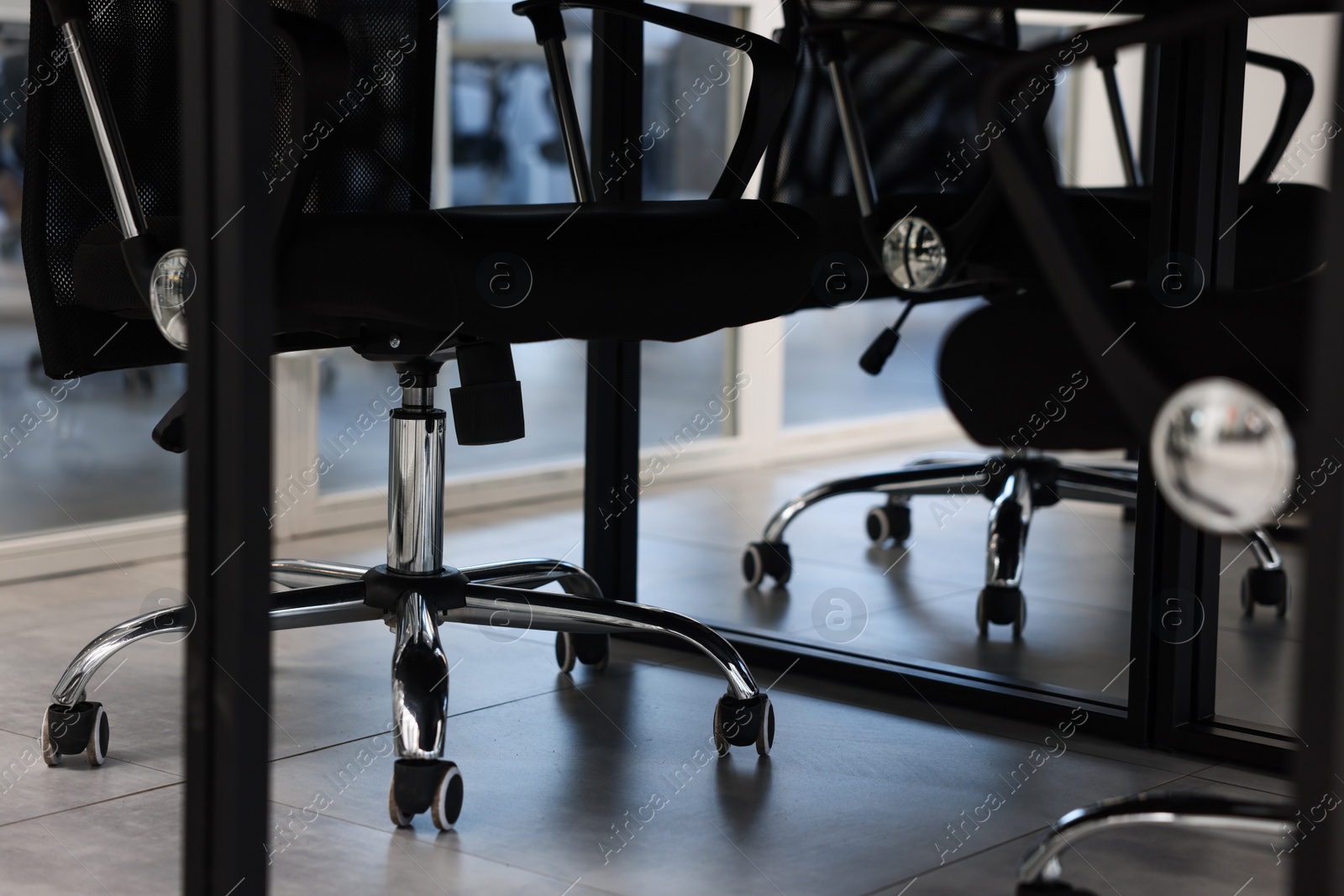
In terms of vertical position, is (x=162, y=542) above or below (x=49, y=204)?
below

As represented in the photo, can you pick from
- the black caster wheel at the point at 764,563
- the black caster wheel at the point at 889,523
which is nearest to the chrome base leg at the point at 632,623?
the black caster wheel at the point at 764,563

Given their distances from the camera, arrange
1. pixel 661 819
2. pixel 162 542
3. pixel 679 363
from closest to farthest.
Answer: pixel 661 819
pixel 162 542
pixel 679 363

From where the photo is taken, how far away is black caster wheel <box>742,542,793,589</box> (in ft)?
7.84

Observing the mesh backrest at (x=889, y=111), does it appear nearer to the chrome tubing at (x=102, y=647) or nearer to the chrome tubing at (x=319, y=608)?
the chrome tubing at (x=319, y=608)

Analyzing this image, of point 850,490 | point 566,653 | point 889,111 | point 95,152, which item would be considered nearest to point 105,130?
point 95,152

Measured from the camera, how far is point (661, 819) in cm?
139

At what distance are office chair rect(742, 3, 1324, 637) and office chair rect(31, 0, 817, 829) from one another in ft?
1.22

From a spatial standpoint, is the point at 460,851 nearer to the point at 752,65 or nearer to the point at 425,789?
the point at 425,789

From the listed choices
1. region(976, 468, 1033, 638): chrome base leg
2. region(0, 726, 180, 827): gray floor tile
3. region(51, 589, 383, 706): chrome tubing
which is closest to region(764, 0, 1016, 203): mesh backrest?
region(976, 468, 1033, 638): chrome base leg

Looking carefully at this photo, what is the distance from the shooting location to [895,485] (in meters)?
2.47

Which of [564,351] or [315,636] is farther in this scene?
[564,351]

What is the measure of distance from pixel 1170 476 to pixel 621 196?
1.40 meters

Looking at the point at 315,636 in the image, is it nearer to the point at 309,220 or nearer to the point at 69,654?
the point at 69,654

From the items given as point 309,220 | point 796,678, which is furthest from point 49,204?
point 796,678
